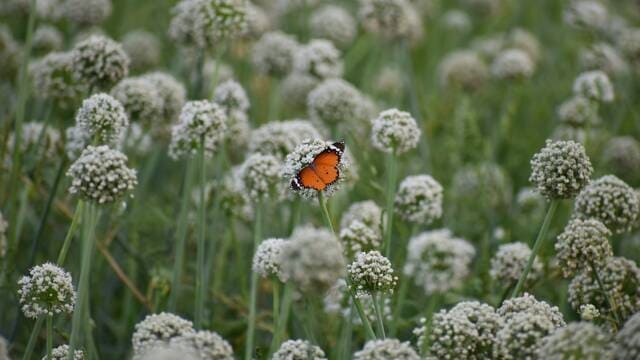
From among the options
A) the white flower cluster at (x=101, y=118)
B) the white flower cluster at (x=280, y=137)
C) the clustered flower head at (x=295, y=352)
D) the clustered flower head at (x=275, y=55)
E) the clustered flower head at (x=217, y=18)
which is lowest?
the clustered flower head at (x=295, y=352)

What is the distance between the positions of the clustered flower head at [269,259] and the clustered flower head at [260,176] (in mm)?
491

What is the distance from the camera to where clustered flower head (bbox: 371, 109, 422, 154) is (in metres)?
3.24

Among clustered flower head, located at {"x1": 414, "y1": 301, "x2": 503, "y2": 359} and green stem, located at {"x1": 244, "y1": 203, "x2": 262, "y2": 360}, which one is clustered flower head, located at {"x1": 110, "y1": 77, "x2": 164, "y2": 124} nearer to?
green stem, located at {"x1": 244, "y1": 203, "x2": 262, "y2": 360}

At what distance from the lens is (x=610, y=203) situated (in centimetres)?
317

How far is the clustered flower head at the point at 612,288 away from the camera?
3055 mm


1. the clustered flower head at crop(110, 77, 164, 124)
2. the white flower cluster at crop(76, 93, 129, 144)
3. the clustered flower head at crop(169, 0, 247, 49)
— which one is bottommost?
the white flower cluster at crop(76, 93, 129, 144)

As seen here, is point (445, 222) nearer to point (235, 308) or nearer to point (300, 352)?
point (235, 308)

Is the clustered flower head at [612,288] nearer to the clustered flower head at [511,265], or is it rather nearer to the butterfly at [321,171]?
the clustered flower head at [511,265]

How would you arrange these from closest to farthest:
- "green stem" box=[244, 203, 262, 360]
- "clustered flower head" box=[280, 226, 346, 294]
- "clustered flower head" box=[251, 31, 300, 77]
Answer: "clustered flower head" box=[280, 226, 346, 294] → "green stem" box=[244, 203, 262, 360] → "clustered flower head" box=[251, 31, 300, 77]

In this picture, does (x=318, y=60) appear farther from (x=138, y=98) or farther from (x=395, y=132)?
(x=395, y=132)

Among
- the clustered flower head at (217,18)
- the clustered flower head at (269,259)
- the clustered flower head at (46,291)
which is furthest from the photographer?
the clustered flower head at (217,18)

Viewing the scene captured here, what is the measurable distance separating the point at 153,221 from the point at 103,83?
0.82m

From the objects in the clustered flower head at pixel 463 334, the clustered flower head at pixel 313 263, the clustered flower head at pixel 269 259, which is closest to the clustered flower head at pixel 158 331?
the clustered flower head at pixel 269 259

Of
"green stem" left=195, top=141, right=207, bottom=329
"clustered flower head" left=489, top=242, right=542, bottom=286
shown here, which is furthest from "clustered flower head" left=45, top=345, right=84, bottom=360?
"clustered flower head" left=489, top=242, right=542, bottom=286
